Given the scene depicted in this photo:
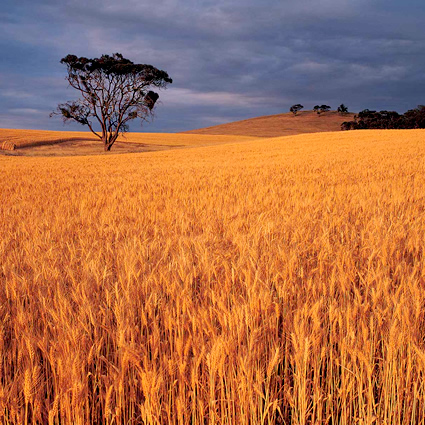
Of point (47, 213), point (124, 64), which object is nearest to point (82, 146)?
point (124, 64)

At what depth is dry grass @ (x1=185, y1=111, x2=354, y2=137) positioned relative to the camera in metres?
81.0

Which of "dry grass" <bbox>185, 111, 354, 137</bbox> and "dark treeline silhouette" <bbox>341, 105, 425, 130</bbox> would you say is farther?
"dry grass" <bbox>185, 111, 354, 137</bbox>

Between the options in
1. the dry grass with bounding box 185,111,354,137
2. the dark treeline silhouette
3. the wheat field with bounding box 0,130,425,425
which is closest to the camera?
the wheat field with bounding box 0,130,425,425

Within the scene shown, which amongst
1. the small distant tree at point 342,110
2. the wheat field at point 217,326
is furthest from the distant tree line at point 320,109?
the wheat field at point 217,326

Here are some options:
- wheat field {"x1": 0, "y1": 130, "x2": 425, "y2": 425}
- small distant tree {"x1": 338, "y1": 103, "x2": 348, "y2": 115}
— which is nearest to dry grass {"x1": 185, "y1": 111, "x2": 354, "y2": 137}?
small distant tree {"x1": 338, "y1": 103, "x2": 348, "y2": 115}

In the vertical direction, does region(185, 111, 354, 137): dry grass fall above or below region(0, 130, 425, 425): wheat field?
above

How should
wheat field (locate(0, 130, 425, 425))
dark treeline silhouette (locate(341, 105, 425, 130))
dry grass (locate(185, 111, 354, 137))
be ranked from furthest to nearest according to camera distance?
dry grass (locate(185, 111, 354, 137))
dark treeline silhouette (locate(341, 105, 425, 130))
wheat field (locate(0, 130, 425, 425))

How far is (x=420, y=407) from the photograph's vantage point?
1.24m

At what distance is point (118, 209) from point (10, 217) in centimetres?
143

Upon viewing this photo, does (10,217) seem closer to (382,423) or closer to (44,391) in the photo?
(44,391)

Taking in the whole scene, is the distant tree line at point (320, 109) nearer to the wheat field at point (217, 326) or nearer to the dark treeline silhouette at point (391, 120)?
the dark treeline silhouette at point (391, 120)

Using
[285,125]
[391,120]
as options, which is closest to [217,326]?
[391,120]

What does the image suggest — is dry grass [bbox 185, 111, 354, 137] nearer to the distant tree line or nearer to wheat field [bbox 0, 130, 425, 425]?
the distant tree line

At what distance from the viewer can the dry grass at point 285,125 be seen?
3189 inches
